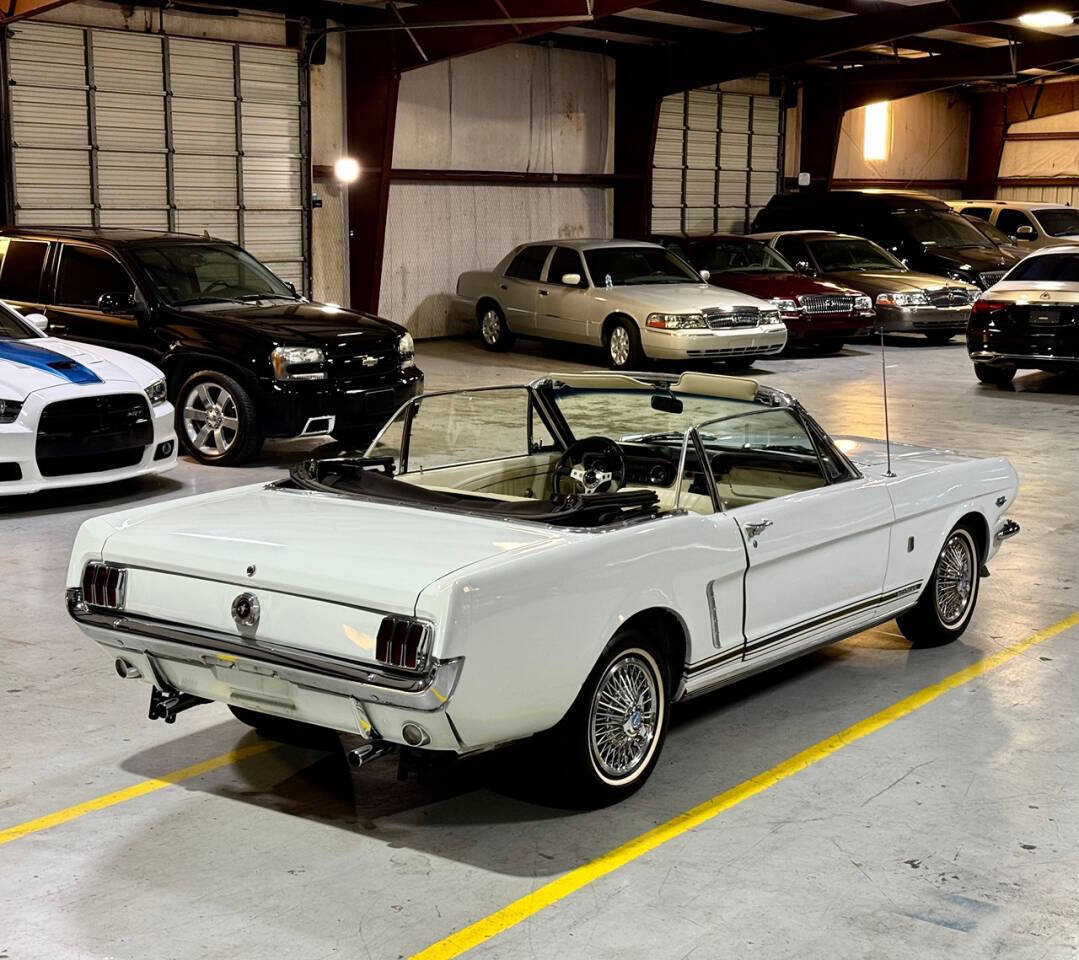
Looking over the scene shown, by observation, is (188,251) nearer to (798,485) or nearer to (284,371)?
(284,371)

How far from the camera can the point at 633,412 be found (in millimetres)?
6109

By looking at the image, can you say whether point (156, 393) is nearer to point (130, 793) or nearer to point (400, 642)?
point (130, 793)

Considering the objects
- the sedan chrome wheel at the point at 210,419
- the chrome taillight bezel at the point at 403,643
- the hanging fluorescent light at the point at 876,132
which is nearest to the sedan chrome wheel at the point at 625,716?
the chrome taillight bezel at the point at 403,643

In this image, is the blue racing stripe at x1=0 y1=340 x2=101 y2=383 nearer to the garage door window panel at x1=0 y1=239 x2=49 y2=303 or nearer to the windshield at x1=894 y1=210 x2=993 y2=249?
the garage door window panel at x1=0 y1=239 x2=49 y2=303

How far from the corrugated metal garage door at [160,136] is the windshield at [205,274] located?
5.21 m

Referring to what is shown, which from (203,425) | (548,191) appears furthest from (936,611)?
(548,191)

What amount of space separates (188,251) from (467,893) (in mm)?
8969

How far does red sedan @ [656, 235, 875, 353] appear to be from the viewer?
739 inches

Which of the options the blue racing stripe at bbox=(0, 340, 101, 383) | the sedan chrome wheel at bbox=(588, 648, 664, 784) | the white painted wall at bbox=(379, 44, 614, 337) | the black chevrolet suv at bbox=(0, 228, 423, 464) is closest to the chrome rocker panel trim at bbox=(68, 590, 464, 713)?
the sedan chrome wheel at bbox=(588, 648, 664, 784)

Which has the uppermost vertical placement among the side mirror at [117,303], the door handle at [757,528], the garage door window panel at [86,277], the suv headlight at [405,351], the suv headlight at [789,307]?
the garage door window panel at [86,277]

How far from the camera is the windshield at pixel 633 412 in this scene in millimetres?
5781

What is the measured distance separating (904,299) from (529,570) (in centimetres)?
1664

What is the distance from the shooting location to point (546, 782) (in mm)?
4617

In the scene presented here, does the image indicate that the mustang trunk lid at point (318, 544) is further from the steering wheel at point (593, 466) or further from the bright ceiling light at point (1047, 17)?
the bright ceiling light at point (1047, 17)
